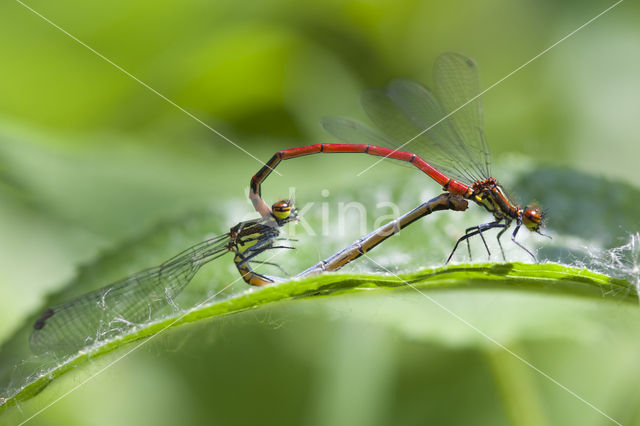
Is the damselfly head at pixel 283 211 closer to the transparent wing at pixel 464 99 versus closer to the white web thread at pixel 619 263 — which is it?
the transparent wing at pixel 464 99

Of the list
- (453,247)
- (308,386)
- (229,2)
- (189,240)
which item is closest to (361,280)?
(453,247)

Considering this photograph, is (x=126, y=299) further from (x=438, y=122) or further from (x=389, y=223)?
(x=438, y=122)

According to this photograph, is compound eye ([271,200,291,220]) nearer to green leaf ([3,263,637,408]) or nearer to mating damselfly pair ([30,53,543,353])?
mating damselfly pair ([30,53,543,353])

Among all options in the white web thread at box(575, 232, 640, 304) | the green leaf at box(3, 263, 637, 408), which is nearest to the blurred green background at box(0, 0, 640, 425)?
the white web thread at box(575, 232, 640, 304)

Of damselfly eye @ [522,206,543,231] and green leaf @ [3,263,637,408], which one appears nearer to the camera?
green leaf @ [3,263,637,408]

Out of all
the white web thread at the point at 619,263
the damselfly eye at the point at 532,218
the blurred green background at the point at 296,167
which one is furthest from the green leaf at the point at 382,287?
the damselfly eye at the point at 532,218

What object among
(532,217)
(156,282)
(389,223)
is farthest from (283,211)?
(532,217)

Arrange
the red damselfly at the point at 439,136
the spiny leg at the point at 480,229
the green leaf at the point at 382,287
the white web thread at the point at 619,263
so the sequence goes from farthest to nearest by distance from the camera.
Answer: the red damselfly at the point at 439,136, the spiny leg at the point at 480,229, the white web thread at the point at 619,263, the green leaf at the point at 382,287
